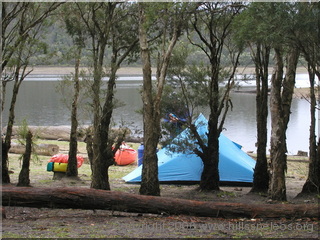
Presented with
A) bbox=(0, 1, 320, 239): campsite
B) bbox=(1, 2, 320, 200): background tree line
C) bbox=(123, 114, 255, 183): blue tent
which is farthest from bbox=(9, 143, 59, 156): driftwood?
bbox=(123, 114, 255, 183): blue tent

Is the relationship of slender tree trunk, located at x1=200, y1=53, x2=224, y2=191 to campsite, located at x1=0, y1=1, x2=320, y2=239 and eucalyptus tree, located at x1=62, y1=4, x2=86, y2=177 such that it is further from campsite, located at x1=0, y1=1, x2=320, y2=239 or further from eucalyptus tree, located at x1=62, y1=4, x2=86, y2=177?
eucalyptus tree, located at x1=62, y1=4, x2=86, y2=177

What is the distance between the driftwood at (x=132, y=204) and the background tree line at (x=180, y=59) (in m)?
3.04

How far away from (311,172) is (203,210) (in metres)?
4.78

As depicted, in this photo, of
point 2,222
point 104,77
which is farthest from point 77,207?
point 104,77

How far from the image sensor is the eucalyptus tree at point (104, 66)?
41.6 ft

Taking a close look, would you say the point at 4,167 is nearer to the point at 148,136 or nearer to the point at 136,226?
the point at 148,136

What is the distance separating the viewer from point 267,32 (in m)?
9.23

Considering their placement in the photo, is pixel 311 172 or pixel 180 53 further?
pixel 180 53

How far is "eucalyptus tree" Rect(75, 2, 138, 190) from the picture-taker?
12672mm

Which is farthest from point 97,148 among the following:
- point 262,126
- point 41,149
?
point 41,149

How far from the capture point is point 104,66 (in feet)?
43.2

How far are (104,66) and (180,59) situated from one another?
102 inches

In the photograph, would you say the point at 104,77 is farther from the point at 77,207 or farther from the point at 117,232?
the point at 117,232

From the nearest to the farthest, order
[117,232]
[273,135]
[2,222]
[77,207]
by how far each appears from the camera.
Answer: [117,232] < [2,222] < [77,207] < [273,135]
